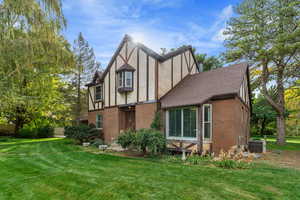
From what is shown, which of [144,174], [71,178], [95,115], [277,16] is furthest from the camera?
[95,115]

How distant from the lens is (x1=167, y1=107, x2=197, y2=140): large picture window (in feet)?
30.3

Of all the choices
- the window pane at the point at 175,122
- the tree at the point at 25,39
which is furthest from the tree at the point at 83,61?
the window pane at the point at 175,122

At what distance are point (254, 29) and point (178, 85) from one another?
8350 millimetres

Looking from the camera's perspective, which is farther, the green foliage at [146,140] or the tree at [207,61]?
the tree at [207,61]

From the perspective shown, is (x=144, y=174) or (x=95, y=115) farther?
(x=95, y=115)

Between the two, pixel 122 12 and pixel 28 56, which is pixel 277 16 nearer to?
pixel 122 12

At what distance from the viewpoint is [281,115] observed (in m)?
15.1

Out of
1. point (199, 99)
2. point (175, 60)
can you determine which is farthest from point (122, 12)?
point (199, 99)

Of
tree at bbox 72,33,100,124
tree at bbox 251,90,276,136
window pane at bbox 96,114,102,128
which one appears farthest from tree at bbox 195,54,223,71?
window pane at bbox 96,114,102,128

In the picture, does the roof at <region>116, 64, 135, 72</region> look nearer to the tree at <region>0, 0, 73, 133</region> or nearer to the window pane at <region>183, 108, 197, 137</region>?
the tree at <region>0, 0, 73, 133</region>

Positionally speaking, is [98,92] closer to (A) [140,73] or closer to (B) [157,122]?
(A) [140,73]

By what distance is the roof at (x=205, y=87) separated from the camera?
894 centimetres

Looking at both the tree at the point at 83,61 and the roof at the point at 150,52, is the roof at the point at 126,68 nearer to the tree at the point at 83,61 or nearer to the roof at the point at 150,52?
the roof at the point at 150,52

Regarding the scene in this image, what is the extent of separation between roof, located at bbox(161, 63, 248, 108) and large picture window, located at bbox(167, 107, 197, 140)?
56 centimetres
